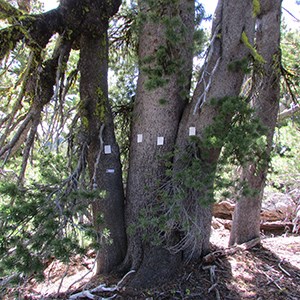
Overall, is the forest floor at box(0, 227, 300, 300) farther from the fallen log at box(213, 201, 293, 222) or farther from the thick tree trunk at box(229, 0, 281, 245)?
the fallen log at box(213, 201, 293, 222)

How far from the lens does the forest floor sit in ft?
10.2

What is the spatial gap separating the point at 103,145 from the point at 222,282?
78.6 inches

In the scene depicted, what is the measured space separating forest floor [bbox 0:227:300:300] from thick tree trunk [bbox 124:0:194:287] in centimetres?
18

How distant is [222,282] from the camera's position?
3.34 meters

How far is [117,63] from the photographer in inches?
190

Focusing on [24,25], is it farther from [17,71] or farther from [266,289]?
[266,289]

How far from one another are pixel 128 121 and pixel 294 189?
4.83m

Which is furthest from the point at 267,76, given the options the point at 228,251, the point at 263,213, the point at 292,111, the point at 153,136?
the point at 263,213

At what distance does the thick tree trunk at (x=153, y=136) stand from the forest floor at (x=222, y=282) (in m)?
0.18

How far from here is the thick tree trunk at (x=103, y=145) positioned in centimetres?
348

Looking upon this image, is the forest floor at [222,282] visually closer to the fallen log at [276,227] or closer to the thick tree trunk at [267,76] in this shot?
the thick tree trunk at [267,76]

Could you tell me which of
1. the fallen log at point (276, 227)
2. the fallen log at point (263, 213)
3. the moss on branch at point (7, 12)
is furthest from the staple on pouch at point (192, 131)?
the fallen log at point (276, 227)

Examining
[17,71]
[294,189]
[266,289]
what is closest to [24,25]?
[17,71]

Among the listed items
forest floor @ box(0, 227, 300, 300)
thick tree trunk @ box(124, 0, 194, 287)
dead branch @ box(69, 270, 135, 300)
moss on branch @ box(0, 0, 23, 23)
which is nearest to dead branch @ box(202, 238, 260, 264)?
forest floor @ box(0, 227, 300, 300)
